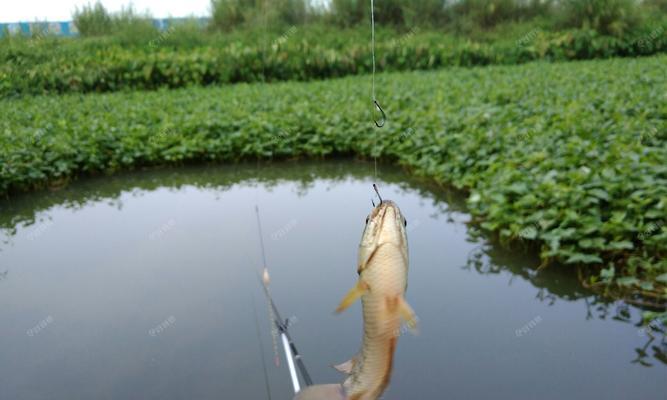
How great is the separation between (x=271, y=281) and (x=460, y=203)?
2.11m

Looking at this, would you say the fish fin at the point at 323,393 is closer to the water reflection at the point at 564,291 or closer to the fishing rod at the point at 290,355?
the fishing rod at the point at 290,355

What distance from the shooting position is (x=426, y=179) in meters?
6.04

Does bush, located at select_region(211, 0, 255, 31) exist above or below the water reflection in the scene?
above

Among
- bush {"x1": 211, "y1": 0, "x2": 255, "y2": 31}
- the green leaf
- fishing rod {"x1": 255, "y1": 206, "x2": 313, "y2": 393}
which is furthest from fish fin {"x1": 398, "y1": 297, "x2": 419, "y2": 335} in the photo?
bush {"x1": 211, "y1": 0, "x2": 255, "y2": 31}

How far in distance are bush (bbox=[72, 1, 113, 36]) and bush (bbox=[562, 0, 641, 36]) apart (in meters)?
12.8

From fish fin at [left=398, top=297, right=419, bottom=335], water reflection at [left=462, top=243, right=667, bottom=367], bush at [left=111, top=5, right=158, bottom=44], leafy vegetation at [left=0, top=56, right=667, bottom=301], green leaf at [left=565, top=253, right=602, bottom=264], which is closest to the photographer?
fish fin at [left=398, top=297, right=419, bottom=335]

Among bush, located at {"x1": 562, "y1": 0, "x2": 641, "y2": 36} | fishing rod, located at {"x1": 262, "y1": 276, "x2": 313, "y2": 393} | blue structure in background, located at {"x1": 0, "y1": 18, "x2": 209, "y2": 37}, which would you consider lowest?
fishing rod, located at {"x1": 262, "y1": 276, "x2": 313, "y2": 393}

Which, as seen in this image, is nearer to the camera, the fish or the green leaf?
the fish

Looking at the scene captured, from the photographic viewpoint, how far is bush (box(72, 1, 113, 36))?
58.5 ft

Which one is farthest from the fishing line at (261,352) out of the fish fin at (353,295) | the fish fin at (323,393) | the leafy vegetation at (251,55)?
the leafy vegetation at (251,55)

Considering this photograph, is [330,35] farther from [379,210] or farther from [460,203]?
[379,210]

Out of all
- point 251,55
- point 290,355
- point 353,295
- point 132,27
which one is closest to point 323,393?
point 353,295

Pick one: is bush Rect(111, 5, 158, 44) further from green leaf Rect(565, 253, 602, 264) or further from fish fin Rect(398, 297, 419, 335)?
fish fin Rect(398, 297, 419, 335)

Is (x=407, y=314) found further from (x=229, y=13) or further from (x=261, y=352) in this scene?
(x=229, y=13)
